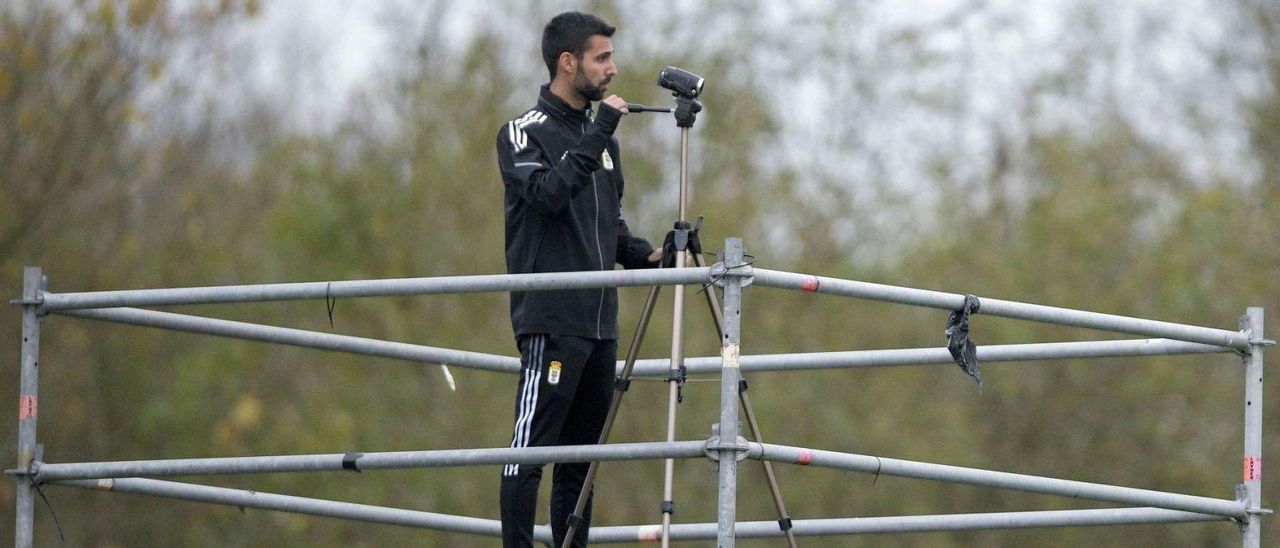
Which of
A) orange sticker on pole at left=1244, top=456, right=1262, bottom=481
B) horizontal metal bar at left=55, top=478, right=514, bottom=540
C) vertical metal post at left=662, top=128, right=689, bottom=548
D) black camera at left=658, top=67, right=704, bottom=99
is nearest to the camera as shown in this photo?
vertical metal post at left=662, top=128, right=689, bottom=548

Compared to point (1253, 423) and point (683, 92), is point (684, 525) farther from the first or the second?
point (1253, 423)

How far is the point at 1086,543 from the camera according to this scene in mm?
15492

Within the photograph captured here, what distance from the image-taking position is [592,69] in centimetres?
466

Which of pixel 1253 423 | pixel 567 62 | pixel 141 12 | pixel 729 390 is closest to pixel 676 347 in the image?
pixel 729 390

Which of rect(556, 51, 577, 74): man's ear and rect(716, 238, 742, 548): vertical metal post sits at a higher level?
rect(556, 51, 577, 74): man's ear

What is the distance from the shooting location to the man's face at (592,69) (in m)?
4.65

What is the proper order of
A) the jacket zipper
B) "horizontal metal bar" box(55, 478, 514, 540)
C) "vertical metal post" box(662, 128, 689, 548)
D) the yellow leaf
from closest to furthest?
"vertical metal post" box(662, 128, 689, 548) → the jacket zipper → "horizontal metal bar" box(55, 478, 514, 540) → the yellow leaf

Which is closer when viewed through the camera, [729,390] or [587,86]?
[729,390]

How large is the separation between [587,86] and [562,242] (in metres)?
0.46

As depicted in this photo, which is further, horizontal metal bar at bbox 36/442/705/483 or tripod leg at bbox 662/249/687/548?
tripod leg at bbox 662/249/687/548

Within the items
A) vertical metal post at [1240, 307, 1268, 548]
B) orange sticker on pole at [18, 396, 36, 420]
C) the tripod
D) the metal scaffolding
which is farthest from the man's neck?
vertical metal post at [1240, 307, 1268, 548]

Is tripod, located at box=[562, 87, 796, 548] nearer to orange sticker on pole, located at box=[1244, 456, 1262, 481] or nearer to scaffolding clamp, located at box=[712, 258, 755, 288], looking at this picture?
scaffolding clamp, located at box=[712, 258, 755, 288]

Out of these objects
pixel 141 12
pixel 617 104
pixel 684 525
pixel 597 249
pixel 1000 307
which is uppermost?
pixel 141 12

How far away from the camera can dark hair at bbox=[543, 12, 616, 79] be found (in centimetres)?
466
